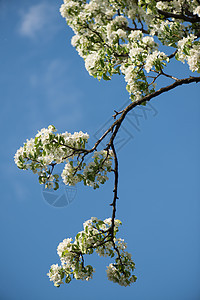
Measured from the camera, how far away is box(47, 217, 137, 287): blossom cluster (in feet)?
16.1

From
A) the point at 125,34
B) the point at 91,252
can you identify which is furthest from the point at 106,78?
the point at 91,252

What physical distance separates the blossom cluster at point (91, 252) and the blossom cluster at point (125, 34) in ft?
7.84

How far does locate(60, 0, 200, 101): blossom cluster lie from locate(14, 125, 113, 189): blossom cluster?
143 cm

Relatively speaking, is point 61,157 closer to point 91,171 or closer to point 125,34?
point 91,171

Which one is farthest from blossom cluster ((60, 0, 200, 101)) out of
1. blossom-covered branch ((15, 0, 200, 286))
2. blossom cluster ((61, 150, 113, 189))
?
blossom cluster ((61, 150, 113, 189))

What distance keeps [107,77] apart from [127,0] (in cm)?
130

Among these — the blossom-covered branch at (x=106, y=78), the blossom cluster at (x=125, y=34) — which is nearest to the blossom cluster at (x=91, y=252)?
the blossom-covered branch at (x=106, y=78)

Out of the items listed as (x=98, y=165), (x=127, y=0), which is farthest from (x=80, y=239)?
(x=127, y=0)

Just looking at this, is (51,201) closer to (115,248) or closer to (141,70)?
(115,248)

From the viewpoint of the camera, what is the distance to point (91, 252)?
4.90m

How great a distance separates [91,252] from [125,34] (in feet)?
11.7

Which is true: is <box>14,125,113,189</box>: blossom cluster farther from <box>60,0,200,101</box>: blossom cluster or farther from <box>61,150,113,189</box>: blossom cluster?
<box>60,0,200,101</box>: blossom cluster

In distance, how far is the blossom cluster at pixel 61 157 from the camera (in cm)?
447

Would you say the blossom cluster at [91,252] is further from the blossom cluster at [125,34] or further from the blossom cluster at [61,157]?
the blossom cluster at [125,34]
